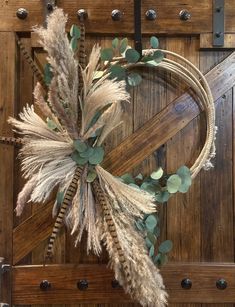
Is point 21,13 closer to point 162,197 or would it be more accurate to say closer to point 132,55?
point 132,55

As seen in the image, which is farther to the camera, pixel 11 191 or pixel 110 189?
pixel 11 191

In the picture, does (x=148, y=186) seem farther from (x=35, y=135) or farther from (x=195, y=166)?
(x=35, y=135)

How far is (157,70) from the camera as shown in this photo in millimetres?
1153

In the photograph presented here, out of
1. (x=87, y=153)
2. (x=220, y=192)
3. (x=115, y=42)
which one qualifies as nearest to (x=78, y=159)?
(x=87, y=153)

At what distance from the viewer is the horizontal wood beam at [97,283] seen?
3.66 feet

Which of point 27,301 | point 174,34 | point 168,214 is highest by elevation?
point 174,34

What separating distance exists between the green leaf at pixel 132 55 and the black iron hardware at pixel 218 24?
0.88ft

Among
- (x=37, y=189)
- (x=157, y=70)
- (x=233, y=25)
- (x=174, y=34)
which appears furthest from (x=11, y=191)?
(x=233, y=25)

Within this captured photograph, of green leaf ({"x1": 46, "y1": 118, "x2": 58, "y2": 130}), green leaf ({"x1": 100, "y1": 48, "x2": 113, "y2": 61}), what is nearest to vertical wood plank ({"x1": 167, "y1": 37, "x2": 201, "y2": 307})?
green leaf ({"x1": 100, "y1": 48, "x2": 113, "y2": 61})

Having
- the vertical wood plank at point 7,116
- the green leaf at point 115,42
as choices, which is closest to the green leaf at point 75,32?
the green leaf at point 115,42

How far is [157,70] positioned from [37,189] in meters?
0.54

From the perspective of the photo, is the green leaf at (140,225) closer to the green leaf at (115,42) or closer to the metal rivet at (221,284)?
the metal rivet at (221,284)

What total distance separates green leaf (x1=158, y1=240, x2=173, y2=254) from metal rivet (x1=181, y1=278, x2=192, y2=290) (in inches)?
4.2

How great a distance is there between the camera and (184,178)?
1.05 m
